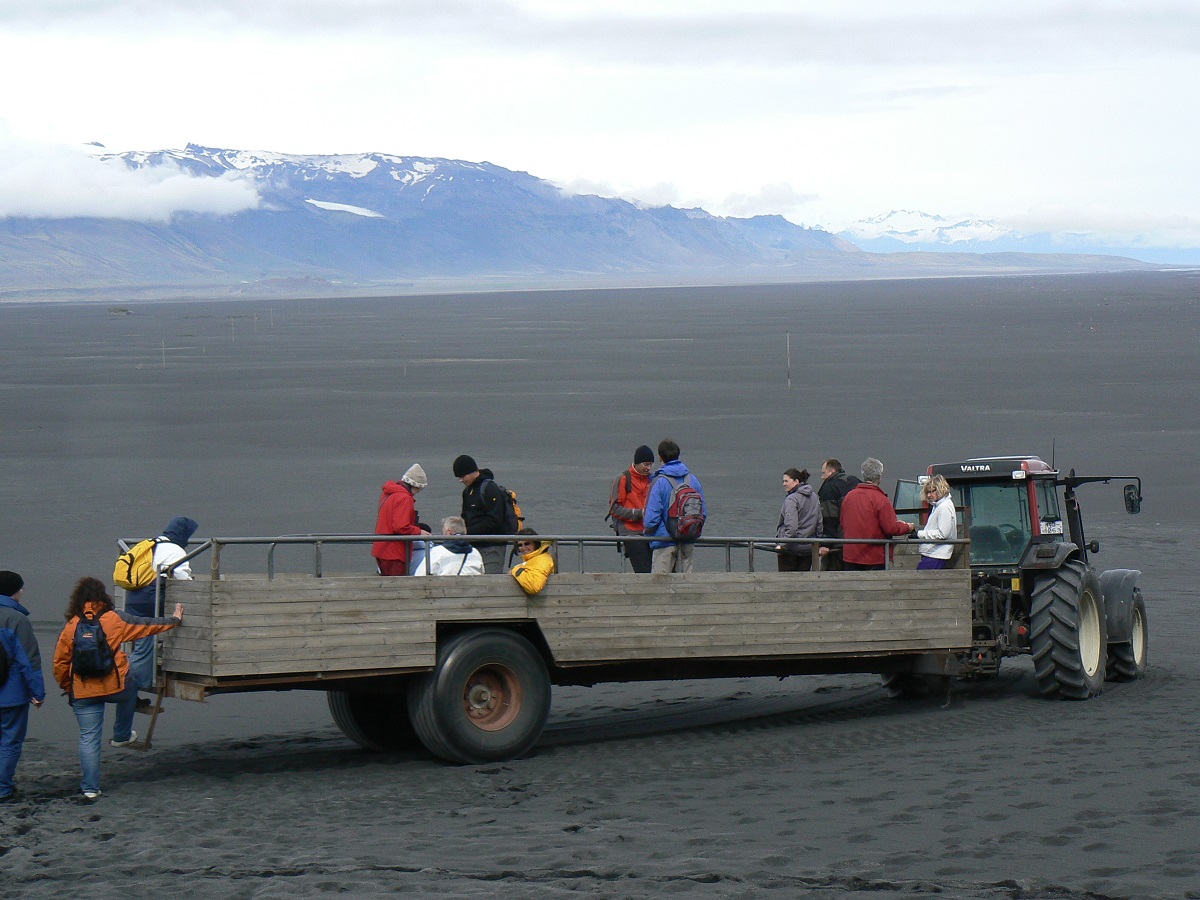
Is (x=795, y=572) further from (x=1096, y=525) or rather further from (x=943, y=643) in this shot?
(x=1096, y=525)

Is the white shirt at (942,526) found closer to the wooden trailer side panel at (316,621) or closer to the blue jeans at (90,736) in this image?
the wooden trailer side panel at (316,621)

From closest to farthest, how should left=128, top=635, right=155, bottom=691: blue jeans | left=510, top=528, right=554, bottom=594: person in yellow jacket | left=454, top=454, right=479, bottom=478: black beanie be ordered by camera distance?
1. left=128, top=635, right=155, bottom=691: blue jeans
2. left=510, top=528, right=554, bottom=594: person in yellow jacket
3. left=454, top=454, right=479, bottom=478: black beanie

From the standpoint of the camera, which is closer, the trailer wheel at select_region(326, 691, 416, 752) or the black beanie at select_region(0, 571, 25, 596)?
the black beanie at select_region(0, 571, 25, 596)

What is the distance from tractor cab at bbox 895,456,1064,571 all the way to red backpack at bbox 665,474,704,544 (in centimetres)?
215

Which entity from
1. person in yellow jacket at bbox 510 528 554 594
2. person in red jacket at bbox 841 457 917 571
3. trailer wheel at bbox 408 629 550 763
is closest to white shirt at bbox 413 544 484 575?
person in yellow jacket at bbox 510 528 554 594

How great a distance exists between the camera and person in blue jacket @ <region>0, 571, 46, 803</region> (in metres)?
9.13

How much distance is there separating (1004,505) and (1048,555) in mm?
652

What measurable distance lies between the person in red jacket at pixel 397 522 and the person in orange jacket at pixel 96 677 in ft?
5.75

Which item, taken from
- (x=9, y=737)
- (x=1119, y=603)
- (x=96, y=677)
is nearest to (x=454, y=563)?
(x=96, y=677)

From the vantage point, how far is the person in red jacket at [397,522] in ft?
34.9

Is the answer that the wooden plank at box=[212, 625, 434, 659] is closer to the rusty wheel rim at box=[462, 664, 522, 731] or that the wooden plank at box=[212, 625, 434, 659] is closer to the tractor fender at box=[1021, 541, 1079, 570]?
the rusty wheel rim at box=[462, 664, 522, 731]

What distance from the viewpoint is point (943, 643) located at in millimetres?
11883

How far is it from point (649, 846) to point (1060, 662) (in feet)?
17.1

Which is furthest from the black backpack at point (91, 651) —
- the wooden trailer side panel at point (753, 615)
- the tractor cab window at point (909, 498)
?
the tractor cab window at point (909, 498)
